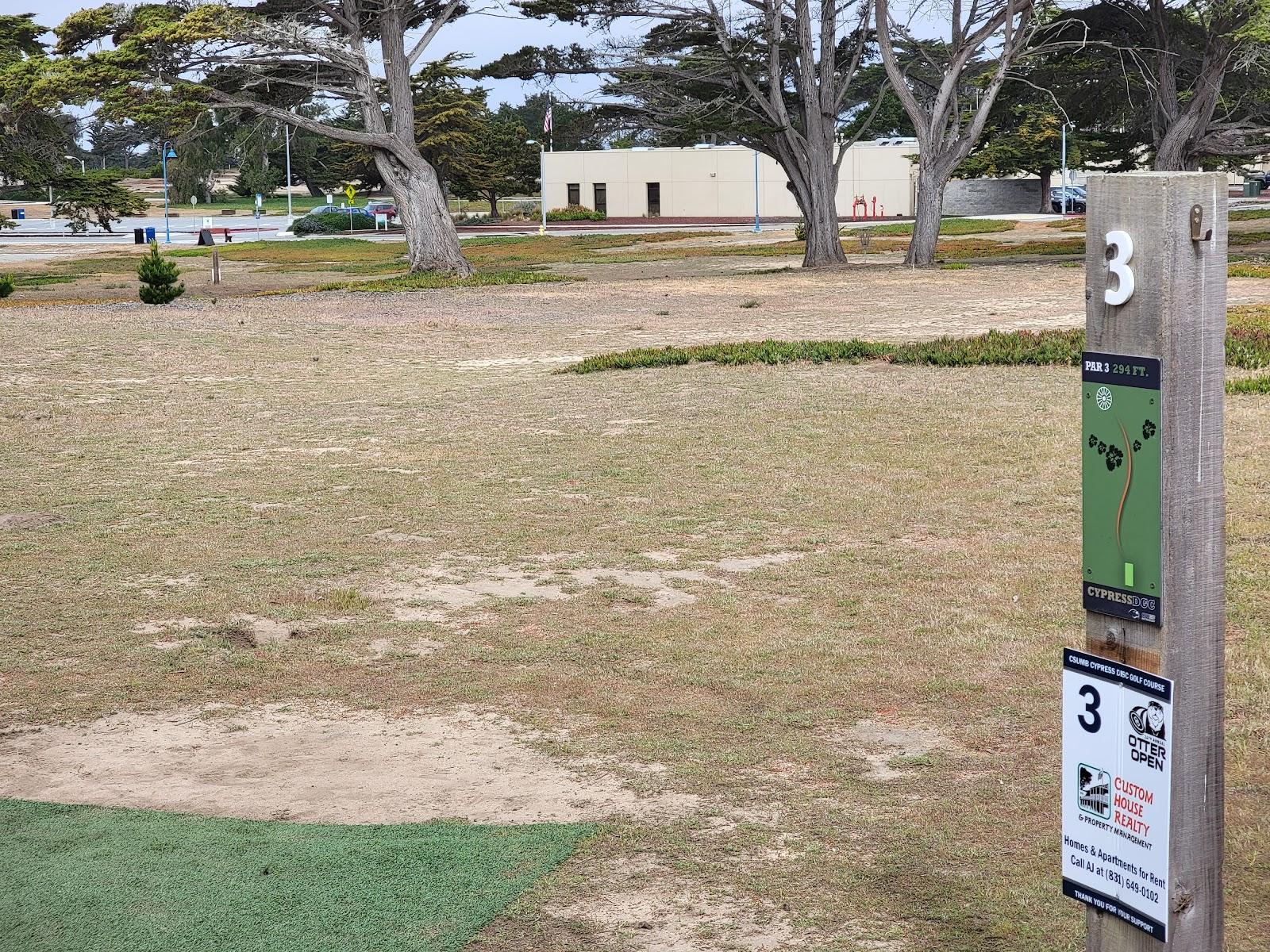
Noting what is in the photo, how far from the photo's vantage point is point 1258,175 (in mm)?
82438

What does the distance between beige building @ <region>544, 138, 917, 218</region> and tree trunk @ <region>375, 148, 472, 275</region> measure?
155 feet

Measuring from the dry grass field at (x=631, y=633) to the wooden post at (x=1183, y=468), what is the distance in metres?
0.97

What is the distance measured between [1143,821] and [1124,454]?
0.82 metres

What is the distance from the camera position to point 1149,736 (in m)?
3.31

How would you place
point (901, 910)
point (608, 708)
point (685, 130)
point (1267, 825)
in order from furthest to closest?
point (685, 130)
point (608, 708)
point (1267, 825)
point (901, 910)

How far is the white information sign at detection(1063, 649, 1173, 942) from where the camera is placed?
10.8 feet

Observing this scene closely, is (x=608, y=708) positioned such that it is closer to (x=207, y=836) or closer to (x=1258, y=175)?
(x=207, y=836)

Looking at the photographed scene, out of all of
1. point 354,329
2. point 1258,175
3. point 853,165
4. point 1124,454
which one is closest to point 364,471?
point 1124,454

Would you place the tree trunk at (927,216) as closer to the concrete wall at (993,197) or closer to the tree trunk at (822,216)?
the tree trunk at (822,216)

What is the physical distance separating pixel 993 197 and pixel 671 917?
82.8 meters

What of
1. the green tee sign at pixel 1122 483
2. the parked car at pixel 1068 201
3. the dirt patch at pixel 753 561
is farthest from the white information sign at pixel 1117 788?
the parked car at pixel 1068 201

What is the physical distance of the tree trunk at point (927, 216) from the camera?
39219 millimetres

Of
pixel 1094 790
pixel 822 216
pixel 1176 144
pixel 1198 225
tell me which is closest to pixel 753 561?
pixel 1094 790

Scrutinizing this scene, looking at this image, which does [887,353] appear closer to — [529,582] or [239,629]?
[529,582]
